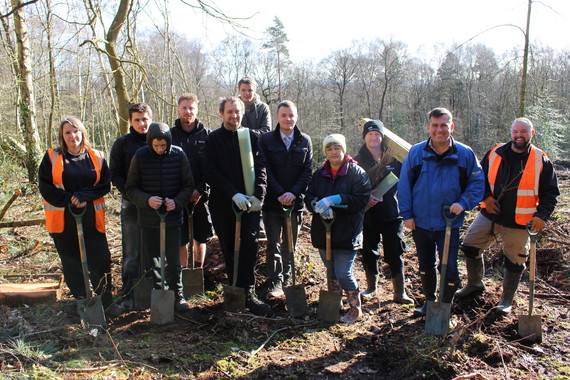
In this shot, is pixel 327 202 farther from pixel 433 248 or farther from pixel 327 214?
pixel 433 248

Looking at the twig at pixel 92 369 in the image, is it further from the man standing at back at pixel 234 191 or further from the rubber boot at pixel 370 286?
the rubber boot at pixel 370 286

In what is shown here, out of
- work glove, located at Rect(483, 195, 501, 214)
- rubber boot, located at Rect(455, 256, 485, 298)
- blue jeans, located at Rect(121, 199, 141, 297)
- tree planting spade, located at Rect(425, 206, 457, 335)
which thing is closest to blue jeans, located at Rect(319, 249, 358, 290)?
tree planting spade, located at Rect(425, 206, 457, 335)

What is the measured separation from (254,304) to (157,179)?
1.67 meters

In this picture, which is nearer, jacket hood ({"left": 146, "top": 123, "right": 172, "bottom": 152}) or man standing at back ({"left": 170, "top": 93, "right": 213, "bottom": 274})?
jacket hood ({"left": 146, "top": 123, "right": 172, "bottom": 152})

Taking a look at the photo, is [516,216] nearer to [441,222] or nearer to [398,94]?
[441,222]

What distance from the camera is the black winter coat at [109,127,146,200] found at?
14.3 feet

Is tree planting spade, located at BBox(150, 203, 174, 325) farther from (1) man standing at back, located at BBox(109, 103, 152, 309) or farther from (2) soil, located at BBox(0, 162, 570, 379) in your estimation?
(1) man standing at back, located at BBox(109, 103, 152, 309)

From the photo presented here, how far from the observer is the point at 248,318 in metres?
4.21

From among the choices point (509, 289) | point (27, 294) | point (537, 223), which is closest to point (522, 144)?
point (537, 223)

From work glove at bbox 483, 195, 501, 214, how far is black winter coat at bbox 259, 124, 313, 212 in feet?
6.35

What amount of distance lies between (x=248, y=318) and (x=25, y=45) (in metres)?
8.94

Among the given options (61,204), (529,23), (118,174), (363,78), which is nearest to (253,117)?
(118,174)

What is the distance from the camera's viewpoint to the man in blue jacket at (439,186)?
384cm

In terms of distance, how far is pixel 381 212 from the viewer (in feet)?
14.8
